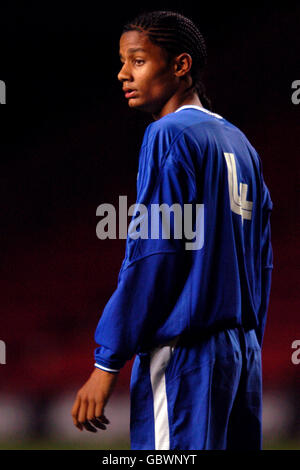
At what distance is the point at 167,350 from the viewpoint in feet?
4.13

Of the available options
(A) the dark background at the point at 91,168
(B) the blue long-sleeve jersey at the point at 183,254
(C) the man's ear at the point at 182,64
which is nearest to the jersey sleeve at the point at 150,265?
(B) the blue long-sleeve jersey at the point at 183,254

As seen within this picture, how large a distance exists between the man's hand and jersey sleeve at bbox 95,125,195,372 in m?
0.02

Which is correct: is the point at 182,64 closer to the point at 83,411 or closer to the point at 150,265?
the point at 150,265

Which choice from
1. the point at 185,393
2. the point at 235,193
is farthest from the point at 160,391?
the point at 235,193

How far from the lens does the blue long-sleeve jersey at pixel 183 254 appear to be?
1.23m

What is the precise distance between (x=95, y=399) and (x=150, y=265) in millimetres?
261

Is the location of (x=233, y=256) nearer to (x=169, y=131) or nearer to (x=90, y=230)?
(x=169, y=131)

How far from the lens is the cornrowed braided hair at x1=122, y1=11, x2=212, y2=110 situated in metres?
1.42

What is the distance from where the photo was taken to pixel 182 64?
4.73ft

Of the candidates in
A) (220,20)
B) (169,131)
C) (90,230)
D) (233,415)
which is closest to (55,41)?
(220,20)

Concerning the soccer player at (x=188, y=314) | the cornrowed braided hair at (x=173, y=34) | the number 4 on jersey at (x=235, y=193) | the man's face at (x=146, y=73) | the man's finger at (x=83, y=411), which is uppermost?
the cornrowed braided hair at (x=173, y=34)

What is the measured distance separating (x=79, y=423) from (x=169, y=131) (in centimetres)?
57

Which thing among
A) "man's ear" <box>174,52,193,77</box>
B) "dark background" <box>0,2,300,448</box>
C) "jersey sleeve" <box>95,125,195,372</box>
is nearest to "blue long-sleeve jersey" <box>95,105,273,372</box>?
"jersey sleeve" <box>95,125,195,372</box>

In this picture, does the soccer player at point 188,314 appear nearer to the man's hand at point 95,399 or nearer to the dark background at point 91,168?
the man's hand at point 95,399
